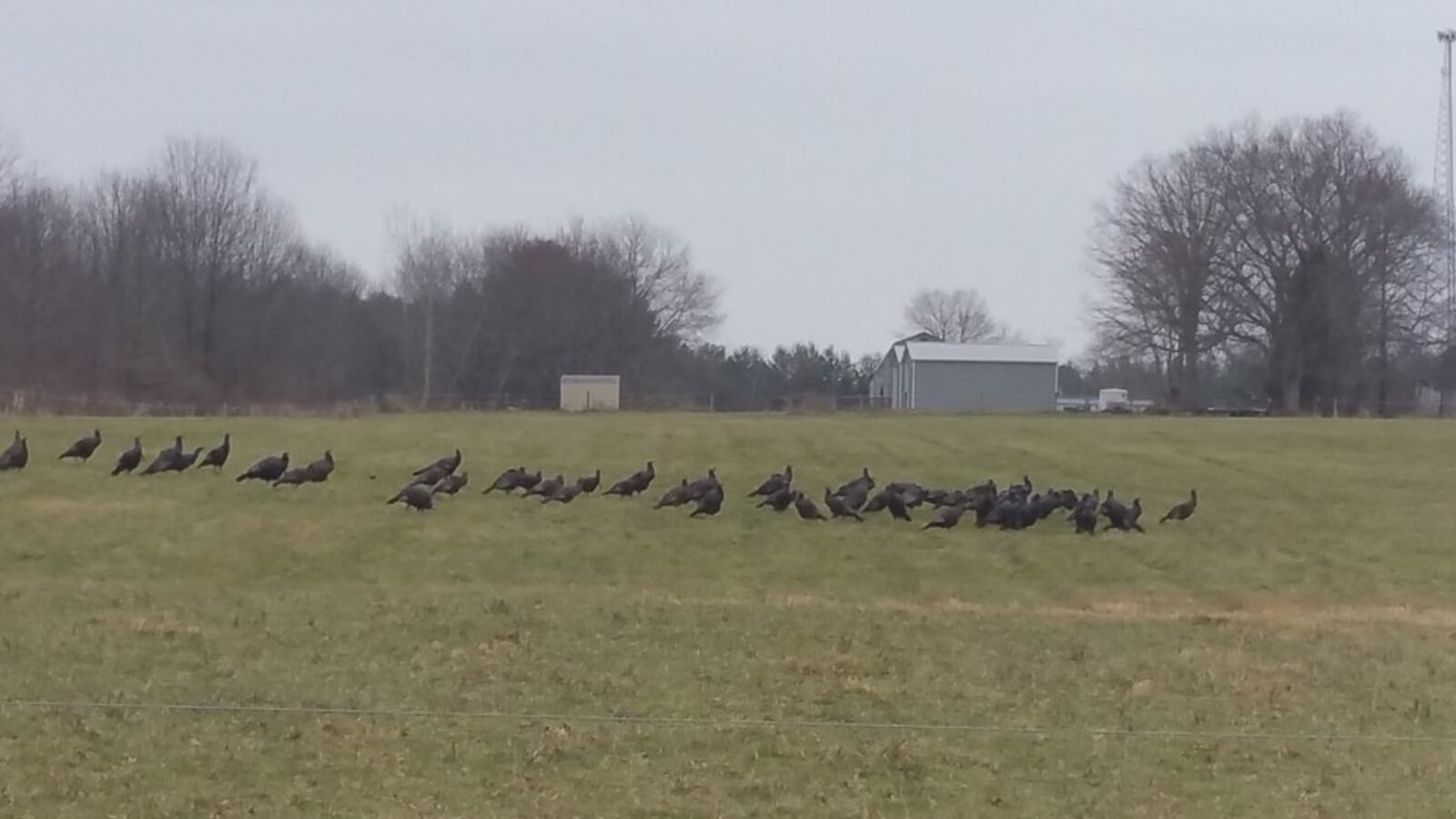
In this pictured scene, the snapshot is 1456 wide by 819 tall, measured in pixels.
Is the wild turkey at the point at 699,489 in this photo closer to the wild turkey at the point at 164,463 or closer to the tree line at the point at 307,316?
the wild turkey at the point at 164,463

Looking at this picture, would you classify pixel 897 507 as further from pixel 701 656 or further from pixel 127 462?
pixel 127 462

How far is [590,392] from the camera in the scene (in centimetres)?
9144

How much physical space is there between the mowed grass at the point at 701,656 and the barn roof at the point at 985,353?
6743 centimetres

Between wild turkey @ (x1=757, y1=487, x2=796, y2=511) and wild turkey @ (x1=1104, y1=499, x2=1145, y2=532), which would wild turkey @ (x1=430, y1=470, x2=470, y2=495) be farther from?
wild turkey @ (x1=1104, y1=499, x2=1145, y2=532)

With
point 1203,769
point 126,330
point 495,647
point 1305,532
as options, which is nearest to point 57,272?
point 126,330

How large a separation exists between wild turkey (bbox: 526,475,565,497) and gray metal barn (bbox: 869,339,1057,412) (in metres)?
70.1

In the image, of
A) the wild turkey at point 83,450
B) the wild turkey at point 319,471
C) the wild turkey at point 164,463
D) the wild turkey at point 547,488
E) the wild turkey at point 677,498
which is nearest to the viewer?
the wild turkey at point 677,498

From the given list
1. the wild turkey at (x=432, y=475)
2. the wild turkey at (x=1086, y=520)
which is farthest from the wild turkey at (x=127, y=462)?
the wild turkey at (x=1086, y=520)

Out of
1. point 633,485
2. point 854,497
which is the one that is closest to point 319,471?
point 633,485

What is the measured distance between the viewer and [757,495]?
1243 inches

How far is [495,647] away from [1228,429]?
154 feet

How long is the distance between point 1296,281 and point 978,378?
19222mm

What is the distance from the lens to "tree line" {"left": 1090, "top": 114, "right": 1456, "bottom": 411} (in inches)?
3533

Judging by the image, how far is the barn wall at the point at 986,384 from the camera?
330 ft
